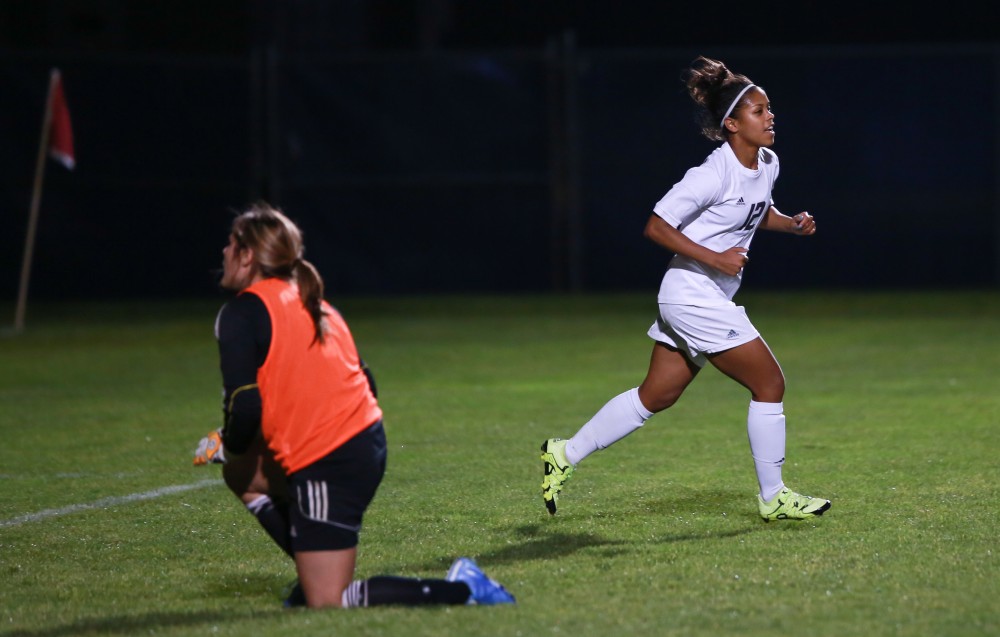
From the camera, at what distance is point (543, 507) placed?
21.5 feet

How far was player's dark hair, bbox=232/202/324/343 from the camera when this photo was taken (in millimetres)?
4570

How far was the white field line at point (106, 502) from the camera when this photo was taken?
21.3ft

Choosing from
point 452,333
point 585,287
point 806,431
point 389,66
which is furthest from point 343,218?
point 806,431

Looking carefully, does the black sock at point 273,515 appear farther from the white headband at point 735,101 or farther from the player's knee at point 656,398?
the white headband at point 735,101

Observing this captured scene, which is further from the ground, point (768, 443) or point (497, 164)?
point (497, 164)

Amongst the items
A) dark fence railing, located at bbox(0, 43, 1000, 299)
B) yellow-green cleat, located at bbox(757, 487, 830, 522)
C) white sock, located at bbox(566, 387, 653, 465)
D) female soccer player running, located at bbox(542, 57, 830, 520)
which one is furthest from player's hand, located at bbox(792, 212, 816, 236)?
dark fence railing, located at bbox(0, 43, 1000, 299)

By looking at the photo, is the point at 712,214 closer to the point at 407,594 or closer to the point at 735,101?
the point at 735,101

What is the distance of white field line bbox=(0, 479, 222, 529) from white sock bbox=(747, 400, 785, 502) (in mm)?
2716

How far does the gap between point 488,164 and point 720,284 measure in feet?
45.7

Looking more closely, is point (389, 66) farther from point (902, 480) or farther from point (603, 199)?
point (902, 480)

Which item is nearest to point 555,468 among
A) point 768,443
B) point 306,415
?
point 768,443

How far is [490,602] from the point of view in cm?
468

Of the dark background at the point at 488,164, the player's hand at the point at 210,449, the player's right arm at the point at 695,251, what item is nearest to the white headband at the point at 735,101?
the player's right arm at the point at 695,251

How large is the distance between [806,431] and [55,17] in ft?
69.0
